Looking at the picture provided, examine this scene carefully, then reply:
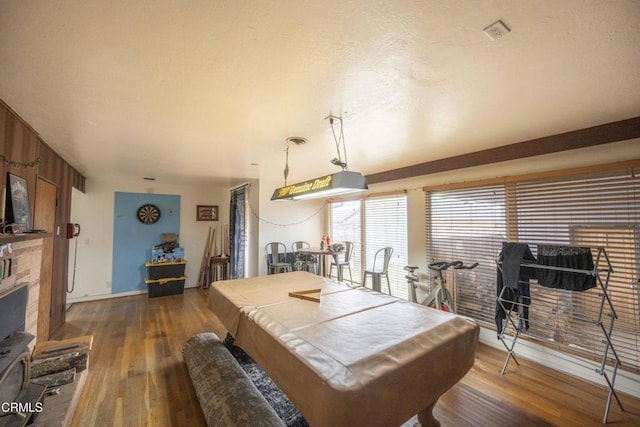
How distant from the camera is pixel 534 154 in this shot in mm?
2758

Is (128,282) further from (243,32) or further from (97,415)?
(243,32)

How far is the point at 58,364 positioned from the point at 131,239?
11.5ft

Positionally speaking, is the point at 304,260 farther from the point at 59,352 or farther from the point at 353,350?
the point at 353,350

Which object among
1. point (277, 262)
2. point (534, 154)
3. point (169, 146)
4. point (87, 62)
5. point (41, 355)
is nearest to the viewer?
point (87, 62)

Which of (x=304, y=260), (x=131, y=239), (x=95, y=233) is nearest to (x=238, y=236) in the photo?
(x=304, y=260)

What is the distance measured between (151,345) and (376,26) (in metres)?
3.92

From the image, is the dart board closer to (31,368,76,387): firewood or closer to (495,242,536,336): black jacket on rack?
(31,368,76,387): firewood

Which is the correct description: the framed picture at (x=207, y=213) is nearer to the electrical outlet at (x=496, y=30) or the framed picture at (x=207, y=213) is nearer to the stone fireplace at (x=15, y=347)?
the stone fireplace at (x=15, y=347)

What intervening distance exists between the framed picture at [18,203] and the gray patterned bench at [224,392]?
1806 mm

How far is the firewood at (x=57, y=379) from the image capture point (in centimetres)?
212

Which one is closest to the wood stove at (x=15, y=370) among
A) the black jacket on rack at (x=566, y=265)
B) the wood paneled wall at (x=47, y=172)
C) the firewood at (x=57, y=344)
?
the firewood at (x=57, y=344)

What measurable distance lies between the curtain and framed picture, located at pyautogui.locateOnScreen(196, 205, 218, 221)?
0.76 m

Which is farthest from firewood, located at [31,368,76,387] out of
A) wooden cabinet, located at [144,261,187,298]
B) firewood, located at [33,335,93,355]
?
wooden cabinet, located at [144,261,187,298]

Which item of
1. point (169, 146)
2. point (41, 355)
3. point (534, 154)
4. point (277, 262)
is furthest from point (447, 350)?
point (277, 262)
